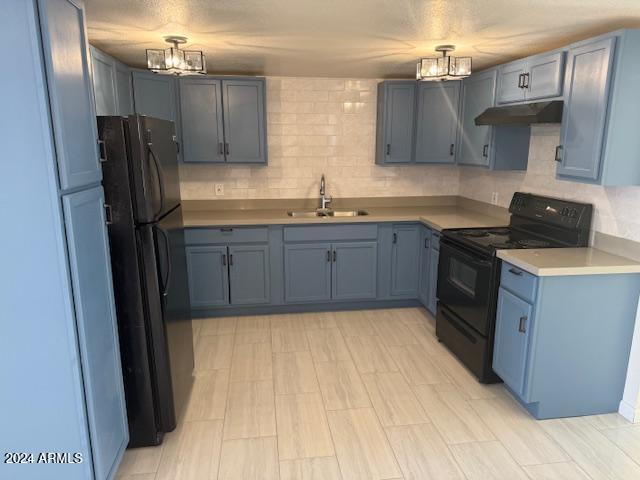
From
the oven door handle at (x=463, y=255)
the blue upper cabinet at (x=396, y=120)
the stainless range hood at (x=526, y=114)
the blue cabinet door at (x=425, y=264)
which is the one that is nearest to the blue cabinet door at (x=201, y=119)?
the blue upper cabinet at (x=396, y=120)

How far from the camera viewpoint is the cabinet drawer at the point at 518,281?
2.44 metres

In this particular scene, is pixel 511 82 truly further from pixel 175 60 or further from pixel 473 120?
pixel 175 60

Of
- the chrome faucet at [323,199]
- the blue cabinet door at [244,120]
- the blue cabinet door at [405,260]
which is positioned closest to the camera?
the blue cabinet door at [244,120]

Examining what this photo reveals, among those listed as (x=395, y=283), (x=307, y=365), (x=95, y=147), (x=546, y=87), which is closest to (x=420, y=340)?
(x=395, y=283)

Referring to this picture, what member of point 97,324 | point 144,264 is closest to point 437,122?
point 144,264

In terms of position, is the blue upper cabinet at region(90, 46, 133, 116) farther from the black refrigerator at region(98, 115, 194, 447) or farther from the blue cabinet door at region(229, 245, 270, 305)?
the blue cabinet door at region(229, 245, 270, 305)

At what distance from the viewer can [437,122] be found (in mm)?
4094

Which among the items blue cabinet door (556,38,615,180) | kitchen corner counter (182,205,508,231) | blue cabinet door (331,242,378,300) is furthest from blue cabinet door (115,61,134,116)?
blue cabinet door (556,38,615,180)

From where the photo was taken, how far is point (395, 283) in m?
4.15

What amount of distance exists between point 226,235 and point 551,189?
8.64ft

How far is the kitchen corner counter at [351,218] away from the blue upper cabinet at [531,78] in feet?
3.42

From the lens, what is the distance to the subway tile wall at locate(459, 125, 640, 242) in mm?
2566

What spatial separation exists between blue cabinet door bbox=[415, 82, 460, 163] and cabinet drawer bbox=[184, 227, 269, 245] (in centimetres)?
169

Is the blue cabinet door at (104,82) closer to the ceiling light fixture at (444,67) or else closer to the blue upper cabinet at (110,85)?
the blue upper cabinet at (110,85)
